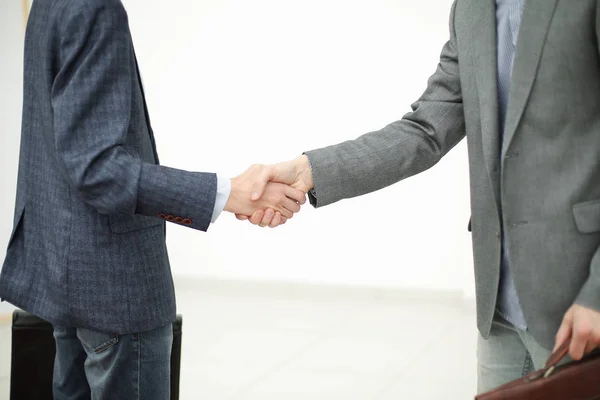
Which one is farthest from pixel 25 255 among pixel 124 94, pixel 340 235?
pixel 340 235

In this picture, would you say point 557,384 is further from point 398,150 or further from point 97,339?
point 97,339

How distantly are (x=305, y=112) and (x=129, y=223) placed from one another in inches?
132

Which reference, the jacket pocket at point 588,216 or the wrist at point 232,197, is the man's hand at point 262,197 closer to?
the wrist at point 232,197

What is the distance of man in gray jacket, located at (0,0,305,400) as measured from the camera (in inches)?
49.2

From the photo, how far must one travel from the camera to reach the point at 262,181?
175cm

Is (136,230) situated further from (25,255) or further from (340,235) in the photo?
(340,235)

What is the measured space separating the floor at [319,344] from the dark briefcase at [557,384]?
1.88 meters

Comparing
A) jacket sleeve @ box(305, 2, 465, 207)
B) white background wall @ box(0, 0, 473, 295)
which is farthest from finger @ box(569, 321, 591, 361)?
white background wall @ box(0, 0, 473, 295)

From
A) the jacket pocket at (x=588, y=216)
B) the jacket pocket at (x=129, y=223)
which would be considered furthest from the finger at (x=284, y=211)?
the jacket pocket at (x=588, y=216)

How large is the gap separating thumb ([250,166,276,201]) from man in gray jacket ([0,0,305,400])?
0.29 m

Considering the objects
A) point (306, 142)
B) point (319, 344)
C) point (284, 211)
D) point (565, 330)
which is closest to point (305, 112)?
point (306, 142)

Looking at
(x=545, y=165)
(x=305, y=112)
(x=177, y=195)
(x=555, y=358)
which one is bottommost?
(x=555, y=358)

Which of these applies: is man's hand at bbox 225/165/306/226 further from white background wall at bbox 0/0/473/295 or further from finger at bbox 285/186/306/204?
white background wall at bbox 0/0/473/295

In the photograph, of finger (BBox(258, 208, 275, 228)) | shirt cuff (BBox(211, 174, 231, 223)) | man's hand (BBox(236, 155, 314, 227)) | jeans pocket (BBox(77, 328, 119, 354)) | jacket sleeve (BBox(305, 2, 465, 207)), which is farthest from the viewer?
finger (BBox(258, 208, 275, 228))
